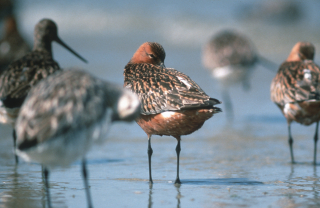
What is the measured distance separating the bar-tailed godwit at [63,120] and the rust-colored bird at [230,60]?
7940 mm

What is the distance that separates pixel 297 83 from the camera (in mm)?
6930

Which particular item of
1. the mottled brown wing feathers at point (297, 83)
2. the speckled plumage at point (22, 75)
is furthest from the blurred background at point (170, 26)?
the speckled plumage at point (22, 75)

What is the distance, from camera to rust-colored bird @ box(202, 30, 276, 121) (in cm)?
1230

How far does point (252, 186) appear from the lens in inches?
194

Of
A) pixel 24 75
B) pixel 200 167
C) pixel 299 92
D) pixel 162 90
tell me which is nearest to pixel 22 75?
pixel 24 75

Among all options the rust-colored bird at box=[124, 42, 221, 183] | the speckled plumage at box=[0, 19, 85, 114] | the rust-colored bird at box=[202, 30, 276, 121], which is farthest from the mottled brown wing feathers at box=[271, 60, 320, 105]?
the rust-colored bird at box=[202, 30, 276, 121]

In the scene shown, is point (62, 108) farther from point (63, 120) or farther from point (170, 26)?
point (170, 26)

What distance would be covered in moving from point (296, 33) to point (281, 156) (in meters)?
17.0

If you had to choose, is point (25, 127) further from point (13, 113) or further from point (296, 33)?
point (296, 33)

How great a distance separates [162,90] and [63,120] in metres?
1.69

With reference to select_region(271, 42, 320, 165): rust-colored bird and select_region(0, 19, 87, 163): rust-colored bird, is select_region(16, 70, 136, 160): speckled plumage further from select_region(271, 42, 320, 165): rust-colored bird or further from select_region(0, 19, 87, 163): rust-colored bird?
select_region(271, 42, 320, 165): rust-colored bird

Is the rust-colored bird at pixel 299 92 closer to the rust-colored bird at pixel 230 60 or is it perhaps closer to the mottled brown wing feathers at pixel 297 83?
the mottled brown wing feathers at pixel 297 83

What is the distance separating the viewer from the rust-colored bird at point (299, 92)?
21.9 ft

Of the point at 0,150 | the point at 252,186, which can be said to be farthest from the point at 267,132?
the point at 0,150
